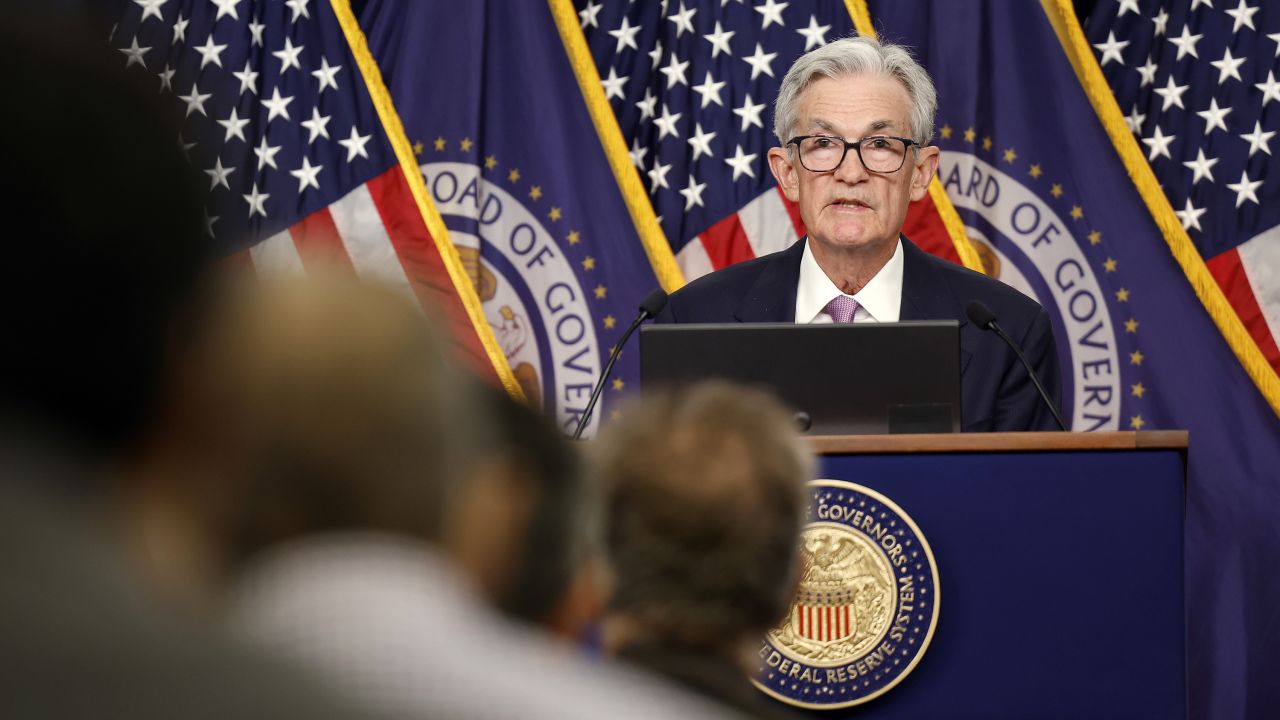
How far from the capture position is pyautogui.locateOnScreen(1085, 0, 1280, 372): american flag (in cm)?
504

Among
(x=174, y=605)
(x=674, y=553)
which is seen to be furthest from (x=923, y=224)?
(x=174, y=605)

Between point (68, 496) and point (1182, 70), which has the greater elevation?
point (1182, 70)

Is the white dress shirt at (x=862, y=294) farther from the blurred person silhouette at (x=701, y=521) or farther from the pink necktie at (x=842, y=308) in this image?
the blurred person silhouette at (x=701, y=521)

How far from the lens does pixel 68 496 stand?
357mm

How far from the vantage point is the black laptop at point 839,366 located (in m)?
2.96

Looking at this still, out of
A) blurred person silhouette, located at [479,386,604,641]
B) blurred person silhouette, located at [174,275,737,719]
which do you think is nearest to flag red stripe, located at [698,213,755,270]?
blurred person silhouette, located at [479,386,604,641]

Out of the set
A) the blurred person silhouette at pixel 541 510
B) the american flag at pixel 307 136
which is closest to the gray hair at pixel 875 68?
the american flag at pixel 307 136

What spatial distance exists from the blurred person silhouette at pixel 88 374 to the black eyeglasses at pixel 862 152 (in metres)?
3.82

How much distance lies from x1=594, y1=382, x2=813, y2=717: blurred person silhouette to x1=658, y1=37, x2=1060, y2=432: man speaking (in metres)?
2.41

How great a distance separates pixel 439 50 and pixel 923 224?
1.70m

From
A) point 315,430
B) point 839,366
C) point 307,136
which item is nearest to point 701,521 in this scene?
point 315,430

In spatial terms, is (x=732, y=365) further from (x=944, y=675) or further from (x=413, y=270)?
(x=413, y=270)

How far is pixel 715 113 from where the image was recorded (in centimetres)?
516

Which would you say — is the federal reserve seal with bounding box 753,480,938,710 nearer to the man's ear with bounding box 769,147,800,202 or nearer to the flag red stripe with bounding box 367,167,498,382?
the man's ear with bounding box 769,147,800,202
